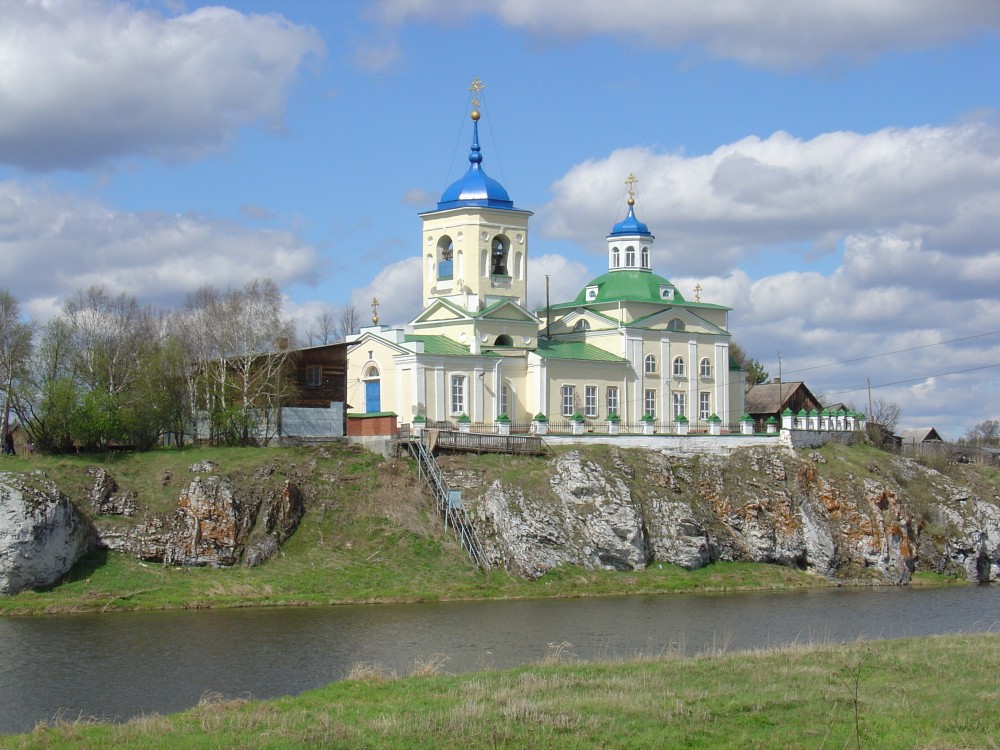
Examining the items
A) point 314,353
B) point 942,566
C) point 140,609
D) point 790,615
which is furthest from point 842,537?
point 140,609

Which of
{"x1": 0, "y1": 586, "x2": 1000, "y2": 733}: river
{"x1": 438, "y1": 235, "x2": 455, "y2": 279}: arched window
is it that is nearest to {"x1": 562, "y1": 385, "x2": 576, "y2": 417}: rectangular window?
{"x1": 438, "y1": 235, "x2": 455, "y2": 279}: arched window

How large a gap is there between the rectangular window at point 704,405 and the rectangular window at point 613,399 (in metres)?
4.93

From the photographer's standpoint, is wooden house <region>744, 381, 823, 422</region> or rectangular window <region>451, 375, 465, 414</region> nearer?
rectangular window <region>451, 375, 465, 414</region>

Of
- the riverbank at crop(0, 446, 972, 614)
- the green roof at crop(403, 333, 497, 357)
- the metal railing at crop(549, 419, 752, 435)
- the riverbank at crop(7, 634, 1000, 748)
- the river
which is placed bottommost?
the river

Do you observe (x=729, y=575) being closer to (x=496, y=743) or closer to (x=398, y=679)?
(x=398, y=679)

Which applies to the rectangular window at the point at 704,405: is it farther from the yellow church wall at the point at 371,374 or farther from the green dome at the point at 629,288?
the yellow church wall at the point at 371,374

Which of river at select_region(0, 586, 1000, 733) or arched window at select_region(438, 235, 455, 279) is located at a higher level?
arched window at select_region(438, 235, 455, 279)

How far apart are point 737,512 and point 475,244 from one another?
626 inches

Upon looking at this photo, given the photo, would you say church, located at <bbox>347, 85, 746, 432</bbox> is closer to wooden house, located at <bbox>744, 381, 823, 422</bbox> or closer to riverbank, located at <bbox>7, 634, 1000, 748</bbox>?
wooden house, located at <bbox>744, 381, 823, 422</bbox>

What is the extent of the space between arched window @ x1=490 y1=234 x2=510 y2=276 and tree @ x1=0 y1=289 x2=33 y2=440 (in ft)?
65.3

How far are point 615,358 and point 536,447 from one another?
8701 millimetres

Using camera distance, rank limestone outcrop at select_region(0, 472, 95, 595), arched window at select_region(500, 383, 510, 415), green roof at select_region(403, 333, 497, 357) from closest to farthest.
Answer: limestone outcrop at select_region(0, 472, 95, 595), green roof at select_region(403, 333, 497, 357), arched window at select_region(500, 383, 510, 415)

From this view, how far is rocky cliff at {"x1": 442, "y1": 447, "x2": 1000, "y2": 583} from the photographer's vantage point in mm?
45406

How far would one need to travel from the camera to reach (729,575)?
1852 inches
